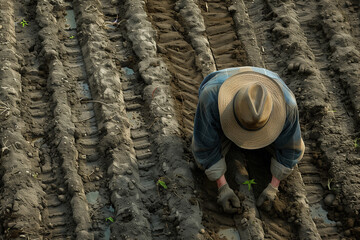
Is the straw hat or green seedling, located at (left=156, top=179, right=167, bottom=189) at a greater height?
the straw hat

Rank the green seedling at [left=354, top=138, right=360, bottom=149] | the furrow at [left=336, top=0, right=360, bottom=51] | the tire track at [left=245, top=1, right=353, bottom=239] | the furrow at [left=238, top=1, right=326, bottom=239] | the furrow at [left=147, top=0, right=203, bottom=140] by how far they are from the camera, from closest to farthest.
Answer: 1. the furrow at [left=238, top=1, right=326, bottom=239]
2. the tire track at [left=245, top=1, right=353, bottom=239]
3. the green seedling at [left=354, top=138, right=360, bottom=149]
4. the furrow at [left=147, top=0, right=203, bottom=140]
5. the furrow at [left=336, top=0, right=360, bottom=51]

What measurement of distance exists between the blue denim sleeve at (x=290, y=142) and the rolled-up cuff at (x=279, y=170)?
30 mm

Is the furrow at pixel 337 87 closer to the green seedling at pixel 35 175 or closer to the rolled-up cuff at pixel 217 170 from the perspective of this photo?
the rolled-up cuff at pixel 217 170

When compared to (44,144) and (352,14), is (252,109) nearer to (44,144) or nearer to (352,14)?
(44,144)

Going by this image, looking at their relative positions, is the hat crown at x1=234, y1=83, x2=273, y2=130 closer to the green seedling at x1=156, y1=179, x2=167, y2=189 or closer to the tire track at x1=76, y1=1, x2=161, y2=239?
the green seedling at x1=156, y1=179, x2=167, y2=189

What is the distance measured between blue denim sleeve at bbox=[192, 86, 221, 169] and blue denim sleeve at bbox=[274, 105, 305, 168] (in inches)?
19.5

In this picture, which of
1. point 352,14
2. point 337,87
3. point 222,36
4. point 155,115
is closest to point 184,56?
point 222,36

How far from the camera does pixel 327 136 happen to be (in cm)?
590

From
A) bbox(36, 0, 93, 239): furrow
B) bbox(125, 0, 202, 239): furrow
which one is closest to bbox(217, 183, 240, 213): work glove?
bbox(125, 0, 202, 239): furrow

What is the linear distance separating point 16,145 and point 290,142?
2.37 meters

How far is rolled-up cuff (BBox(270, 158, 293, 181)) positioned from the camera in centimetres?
537

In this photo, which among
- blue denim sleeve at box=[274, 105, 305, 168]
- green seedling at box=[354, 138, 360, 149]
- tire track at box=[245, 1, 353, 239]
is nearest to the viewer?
blue denim sleeve at box=[274, 105, 305, 168]

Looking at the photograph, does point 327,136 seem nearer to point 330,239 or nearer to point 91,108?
point 330,239

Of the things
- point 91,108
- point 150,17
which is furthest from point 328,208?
point 150,17
